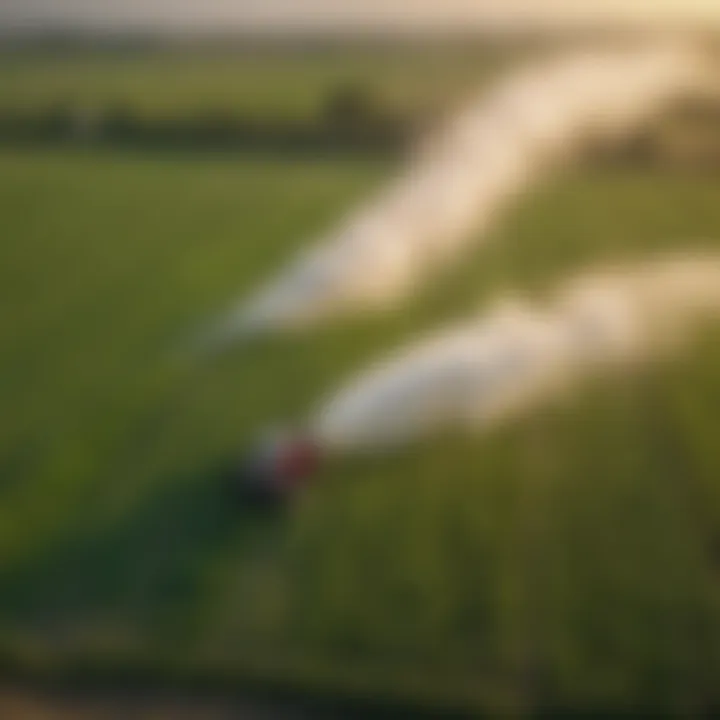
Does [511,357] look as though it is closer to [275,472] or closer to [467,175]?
[275,472]

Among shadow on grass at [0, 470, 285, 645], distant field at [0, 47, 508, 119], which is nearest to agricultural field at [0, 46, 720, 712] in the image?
shadow on grass at [0, 470, 285, 645]

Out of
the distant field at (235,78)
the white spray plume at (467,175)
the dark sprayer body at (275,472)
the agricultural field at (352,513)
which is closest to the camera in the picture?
the agricultural field at (352,513)

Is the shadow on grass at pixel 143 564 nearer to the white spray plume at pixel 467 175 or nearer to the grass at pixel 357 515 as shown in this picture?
the grass at pixel 357 515

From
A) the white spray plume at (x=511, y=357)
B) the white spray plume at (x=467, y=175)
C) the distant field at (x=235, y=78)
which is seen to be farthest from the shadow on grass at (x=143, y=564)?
the distant field at (x=235, y=78)

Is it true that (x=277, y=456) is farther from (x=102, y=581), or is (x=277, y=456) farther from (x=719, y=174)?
(x=719, y=174)

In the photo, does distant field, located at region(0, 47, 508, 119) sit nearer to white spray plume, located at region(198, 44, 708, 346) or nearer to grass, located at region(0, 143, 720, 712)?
white spray plume, located at region(198, 44, 708, 346)

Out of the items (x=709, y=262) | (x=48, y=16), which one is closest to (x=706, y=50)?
(x=709, y=262)
